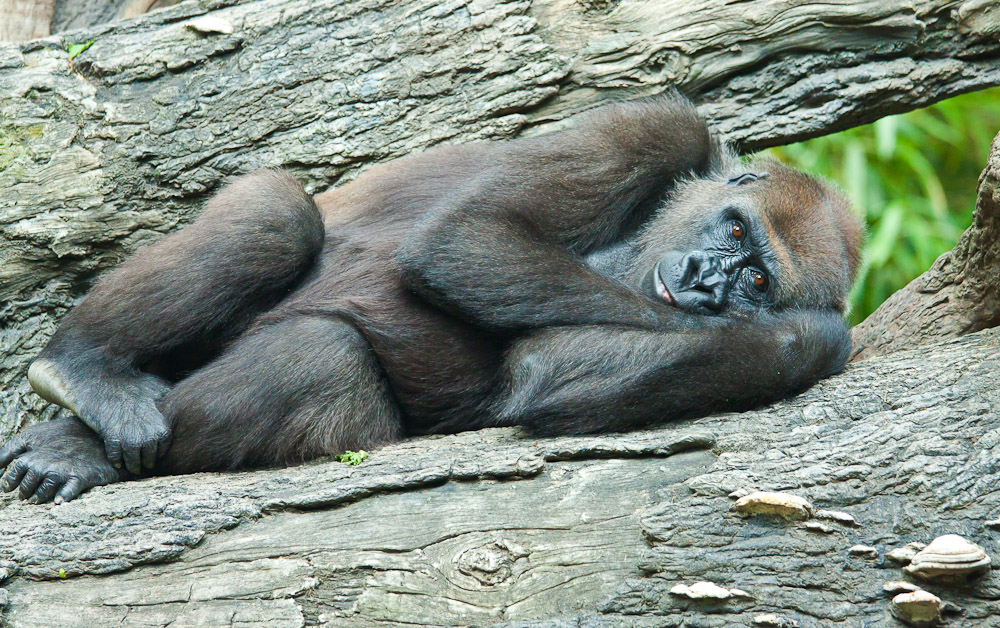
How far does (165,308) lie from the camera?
3602mm

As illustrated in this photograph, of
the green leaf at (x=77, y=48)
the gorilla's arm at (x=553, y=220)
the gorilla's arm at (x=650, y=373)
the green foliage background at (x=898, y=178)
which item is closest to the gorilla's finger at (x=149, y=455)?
the gorilla's arm at (x=553, y=220)

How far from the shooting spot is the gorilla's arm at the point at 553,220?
11.3 feet

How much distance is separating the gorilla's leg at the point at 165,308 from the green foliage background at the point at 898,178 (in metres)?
5.08

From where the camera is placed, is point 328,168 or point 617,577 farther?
point 328,168

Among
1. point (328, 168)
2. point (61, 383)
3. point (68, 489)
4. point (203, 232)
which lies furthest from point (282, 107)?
point (68, 489)

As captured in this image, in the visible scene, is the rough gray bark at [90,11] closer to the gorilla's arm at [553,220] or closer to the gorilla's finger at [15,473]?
the gorilla's arm at [553,220]

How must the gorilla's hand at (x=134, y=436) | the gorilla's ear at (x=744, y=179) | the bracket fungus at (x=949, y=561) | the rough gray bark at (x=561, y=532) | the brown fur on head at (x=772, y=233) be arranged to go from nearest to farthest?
1. the bracket fungus at (x=949, y=561)
2. the rough gray bark at (x=561, y=532)
3. the gorilla's hand at (x=134, y=436)
4. the brown fur on head at (x=772, y=233)
5. the gorilla's ear at (x=744, y=179)

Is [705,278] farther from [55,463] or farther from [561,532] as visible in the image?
[55,463]

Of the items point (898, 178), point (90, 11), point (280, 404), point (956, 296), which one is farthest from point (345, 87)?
point (898, 178)

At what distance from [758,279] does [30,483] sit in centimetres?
293

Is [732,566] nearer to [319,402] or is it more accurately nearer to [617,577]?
[617,577]

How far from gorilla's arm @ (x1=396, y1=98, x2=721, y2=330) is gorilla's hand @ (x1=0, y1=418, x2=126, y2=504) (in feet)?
4.53

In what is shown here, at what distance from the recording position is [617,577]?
2551mm

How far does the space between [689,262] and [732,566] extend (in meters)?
1.47
